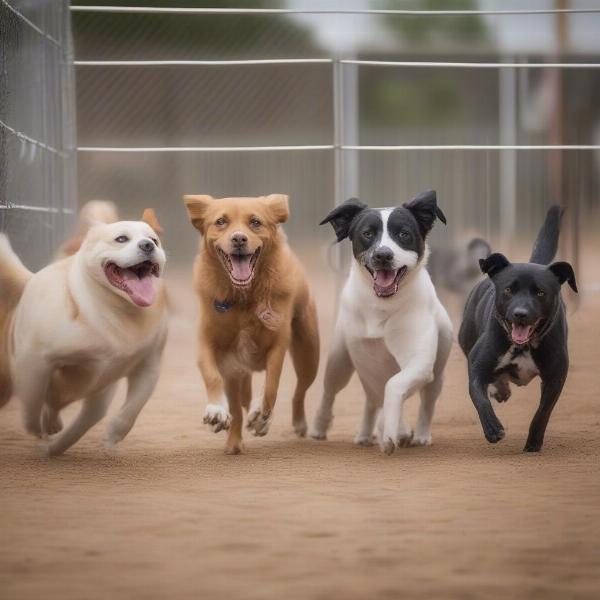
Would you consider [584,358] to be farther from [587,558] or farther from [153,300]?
[587,558]

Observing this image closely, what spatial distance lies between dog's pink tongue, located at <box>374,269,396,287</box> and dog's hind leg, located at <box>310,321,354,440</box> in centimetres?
57

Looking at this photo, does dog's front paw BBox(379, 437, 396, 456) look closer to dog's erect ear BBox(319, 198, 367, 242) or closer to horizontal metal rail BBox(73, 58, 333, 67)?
dog's erect ear BBox(319, 198, 367, 242)

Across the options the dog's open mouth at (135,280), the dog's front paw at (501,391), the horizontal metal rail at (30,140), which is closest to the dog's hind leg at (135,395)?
the dog's open mouth at (135,280)

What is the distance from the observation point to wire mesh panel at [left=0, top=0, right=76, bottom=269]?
33.1 feet

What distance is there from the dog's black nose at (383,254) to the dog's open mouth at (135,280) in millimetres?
1240

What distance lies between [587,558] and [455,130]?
9681mm

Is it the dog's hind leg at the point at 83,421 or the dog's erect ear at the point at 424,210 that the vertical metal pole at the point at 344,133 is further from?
the dog's hind leg at the point at 83,421

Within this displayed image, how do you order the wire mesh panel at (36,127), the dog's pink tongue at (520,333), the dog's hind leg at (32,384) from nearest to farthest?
the dog's pink tongue at (520,333)
the dog's hind leg at (32,384)
the wire mesh panel at (36,127)

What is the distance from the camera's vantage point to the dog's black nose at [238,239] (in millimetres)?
7375

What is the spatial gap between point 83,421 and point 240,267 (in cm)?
128

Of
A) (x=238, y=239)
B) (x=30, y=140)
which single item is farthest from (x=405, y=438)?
(x=30, y=140)

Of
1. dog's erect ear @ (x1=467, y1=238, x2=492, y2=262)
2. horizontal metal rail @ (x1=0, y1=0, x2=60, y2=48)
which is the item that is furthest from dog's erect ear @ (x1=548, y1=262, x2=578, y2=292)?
horizontal metal rail @ (x1=0, y1=0, x2=60, y2=48)

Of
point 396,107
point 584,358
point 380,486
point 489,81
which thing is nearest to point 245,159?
point 396,107

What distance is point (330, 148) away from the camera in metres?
13.6
